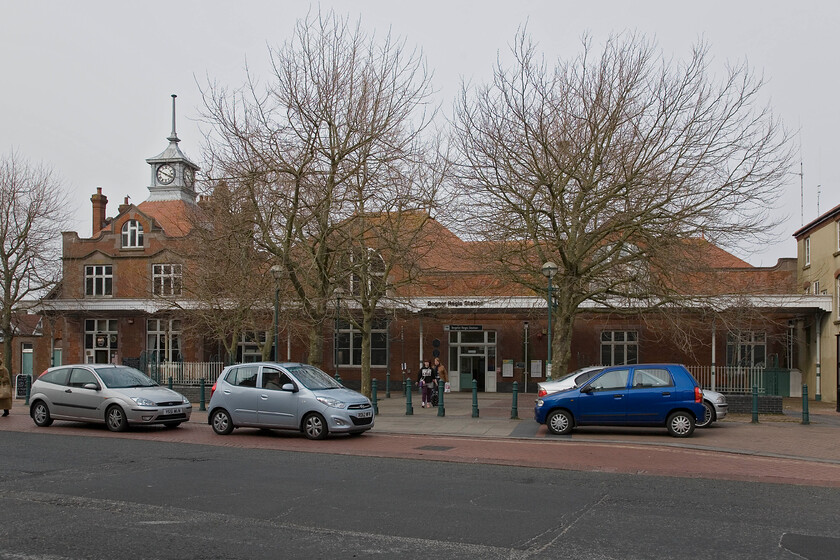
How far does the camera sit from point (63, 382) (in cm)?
1819

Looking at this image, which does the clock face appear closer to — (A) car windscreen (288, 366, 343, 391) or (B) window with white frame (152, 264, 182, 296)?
(B) window with white frame (152, 264, 182, 296)

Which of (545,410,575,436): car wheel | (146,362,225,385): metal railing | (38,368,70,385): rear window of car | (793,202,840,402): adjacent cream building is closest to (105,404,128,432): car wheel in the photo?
(38,368,70,385): rear window of car

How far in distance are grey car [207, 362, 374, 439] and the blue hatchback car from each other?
4189 millimetres

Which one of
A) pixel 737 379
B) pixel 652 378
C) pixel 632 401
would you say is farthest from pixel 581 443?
pixel 737 379

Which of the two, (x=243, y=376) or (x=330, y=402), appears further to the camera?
(x=243, y=376)

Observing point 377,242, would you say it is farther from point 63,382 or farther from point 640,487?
point 640,487

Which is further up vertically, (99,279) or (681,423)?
(99,279)

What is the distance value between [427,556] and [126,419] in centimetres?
1222

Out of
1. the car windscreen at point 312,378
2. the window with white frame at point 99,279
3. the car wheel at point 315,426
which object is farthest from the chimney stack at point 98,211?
the car wheel at point 315,426

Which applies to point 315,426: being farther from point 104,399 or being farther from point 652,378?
point 652,378

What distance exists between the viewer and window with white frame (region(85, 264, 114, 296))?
41.9m

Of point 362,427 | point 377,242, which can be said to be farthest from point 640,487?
point 377,242

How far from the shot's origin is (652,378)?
16.5 meters

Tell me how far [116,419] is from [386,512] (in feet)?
35.0
